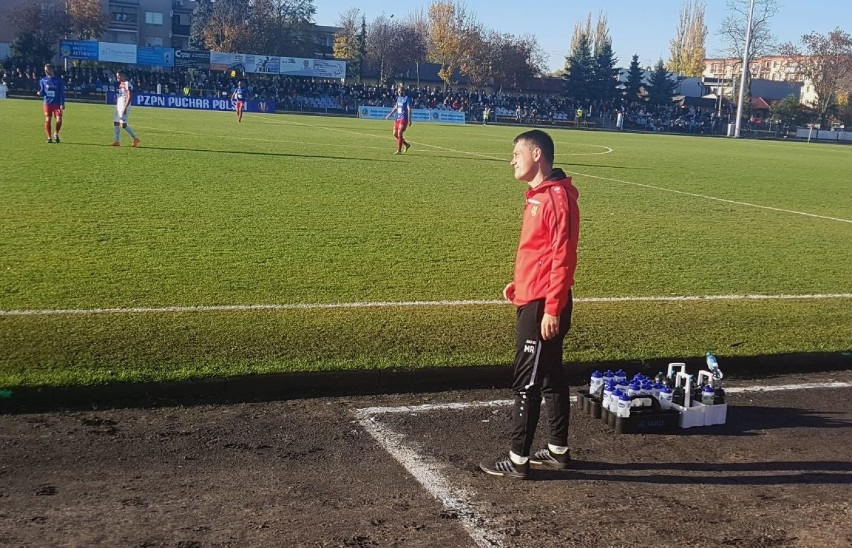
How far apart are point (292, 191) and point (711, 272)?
840 centimetres

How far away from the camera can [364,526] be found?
404cm

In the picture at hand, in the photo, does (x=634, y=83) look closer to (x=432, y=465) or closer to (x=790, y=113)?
(x=790, y=113)

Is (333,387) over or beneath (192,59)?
beneath

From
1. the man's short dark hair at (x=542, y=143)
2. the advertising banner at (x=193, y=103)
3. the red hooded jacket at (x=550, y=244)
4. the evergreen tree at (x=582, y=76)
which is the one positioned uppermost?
the evergreen tree at (x=582, y=76)

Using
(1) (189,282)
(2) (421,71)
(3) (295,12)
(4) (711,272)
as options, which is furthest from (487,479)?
(3) (295,12)

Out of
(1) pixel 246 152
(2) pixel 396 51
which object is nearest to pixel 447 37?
(2) pixel 396 51

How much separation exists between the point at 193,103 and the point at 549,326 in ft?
195

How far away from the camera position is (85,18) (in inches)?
3420

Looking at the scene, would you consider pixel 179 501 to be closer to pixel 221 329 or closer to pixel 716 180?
pixel 221 329

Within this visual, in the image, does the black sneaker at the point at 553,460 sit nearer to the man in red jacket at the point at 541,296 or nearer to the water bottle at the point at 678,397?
the man in red jacket at the point at 541,296

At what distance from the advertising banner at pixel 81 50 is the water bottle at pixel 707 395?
7211 centimetres

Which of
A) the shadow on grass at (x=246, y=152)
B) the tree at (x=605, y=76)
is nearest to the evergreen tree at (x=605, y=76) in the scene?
the tree at (x=605, y=76)

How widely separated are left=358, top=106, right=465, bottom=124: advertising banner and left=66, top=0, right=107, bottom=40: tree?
41.0 m

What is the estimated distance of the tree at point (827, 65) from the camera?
8694 cm
